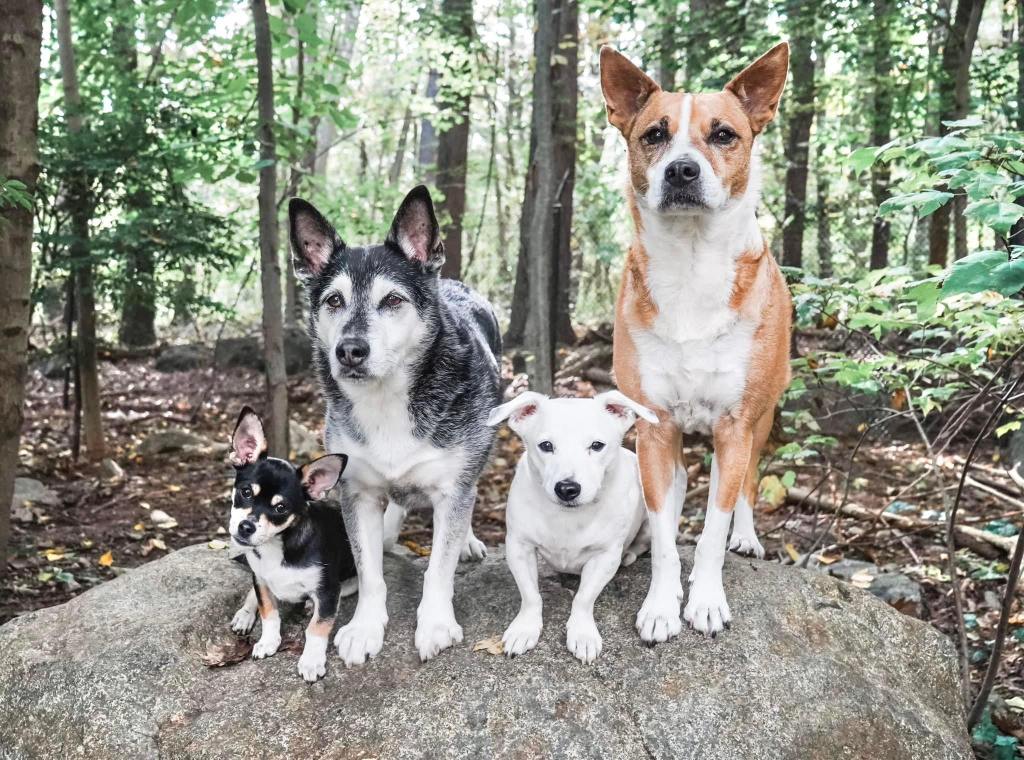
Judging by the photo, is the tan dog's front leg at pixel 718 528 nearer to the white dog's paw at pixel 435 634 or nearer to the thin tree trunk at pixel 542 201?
the white dog's paw at pixel 435 634

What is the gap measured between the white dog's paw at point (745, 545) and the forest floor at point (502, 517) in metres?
0.86

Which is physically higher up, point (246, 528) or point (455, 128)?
point (455, 128)

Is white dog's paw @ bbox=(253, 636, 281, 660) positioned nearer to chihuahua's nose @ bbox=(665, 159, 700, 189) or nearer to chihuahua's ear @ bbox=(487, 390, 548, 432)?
chihuahua's ear @ bbox=(487, 390, 548, 432)

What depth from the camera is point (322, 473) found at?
3.48 m

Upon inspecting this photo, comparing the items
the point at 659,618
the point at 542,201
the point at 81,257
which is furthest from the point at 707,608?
the point at 81,257

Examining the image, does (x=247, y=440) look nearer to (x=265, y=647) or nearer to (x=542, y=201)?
(x=265, y=647)

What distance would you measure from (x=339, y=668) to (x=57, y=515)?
448 cm

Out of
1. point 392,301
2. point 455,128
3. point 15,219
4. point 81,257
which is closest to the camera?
point 392,301

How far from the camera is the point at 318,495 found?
349 cm

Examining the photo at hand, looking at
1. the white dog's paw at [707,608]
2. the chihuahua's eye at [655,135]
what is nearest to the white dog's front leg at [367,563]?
the white dog's paw at [707,608]

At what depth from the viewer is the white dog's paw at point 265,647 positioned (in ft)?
11.8

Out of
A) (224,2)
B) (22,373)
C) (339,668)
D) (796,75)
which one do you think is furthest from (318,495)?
(796,75)

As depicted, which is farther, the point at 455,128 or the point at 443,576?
the point at 455,128

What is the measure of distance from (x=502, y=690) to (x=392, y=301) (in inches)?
59.7
